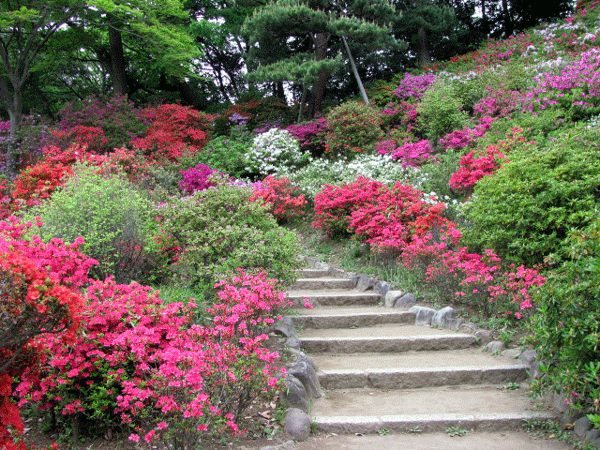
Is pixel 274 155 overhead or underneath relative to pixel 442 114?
underneath

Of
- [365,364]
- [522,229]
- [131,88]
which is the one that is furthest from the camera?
[131,88]

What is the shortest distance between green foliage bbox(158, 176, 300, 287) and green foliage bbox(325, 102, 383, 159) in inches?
241

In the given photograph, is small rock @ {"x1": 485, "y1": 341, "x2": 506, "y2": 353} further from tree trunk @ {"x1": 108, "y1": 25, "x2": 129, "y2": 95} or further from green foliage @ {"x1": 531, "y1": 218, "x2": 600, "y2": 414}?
tree trunk @ {"x1": 108, "y1": 25, "x2": 129, "y2": 95}

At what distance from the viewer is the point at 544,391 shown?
3695 millimetres

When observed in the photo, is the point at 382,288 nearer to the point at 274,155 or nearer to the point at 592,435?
the point at 592,435

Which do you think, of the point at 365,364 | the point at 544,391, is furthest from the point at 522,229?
the point at 365,364

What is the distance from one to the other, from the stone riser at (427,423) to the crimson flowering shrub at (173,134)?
9.26 meters

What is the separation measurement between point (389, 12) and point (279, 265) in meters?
10.8

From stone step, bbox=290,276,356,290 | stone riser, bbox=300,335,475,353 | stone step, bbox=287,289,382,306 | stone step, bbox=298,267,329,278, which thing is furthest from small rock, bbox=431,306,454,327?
stone step, bbox=298,267,329,278

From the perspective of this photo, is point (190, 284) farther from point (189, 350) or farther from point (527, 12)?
point (527, 12)

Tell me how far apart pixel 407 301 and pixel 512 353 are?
160cm

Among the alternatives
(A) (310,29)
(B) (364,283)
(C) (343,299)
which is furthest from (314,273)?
(A) (310,29)

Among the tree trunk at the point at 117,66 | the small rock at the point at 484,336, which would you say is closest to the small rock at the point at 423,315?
the small rock at the point at 484,336

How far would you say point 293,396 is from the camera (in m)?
3.51
